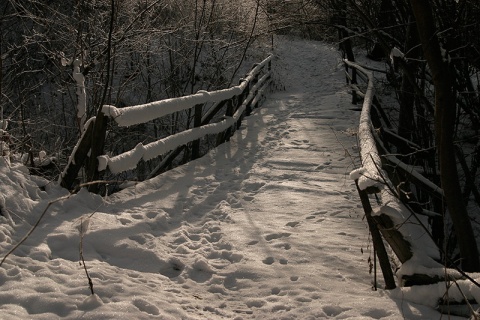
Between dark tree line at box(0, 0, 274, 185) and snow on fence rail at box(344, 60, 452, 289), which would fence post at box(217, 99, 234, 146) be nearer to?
dark tree line at box(0, 0, 274, 185)

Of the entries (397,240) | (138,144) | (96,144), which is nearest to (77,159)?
(96,144)

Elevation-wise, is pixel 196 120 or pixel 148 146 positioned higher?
pixel 196 120

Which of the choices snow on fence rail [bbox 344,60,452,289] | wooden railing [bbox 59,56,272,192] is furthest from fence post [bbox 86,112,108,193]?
snow on fence rail [bbox 344,60,452,289]

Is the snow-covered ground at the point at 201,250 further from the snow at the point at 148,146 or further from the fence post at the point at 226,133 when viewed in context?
the fence post at the point at 226,133

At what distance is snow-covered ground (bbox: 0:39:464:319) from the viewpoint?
3.33 metres

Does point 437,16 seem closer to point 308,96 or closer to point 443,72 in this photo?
point 443,72

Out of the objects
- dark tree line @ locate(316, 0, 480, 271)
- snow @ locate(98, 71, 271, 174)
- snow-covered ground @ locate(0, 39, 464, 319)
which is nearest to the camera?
snow-covered ground @ locate(0, 39, 464, 319)

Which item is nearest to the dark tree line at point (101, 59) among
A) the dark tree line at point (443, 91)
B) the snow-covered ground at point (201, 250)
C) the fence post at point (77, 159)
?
the fence post at point (77, 159)

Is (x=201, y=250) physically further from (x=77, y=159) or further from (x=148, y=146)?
(x=148, y=146)

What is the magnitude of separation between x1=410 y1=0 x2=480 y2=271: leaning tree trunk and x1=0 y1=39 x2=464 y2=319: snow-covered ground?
84 centimetres

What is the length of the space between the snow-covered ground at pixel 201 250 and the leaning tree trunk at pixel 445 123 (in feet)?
2.75

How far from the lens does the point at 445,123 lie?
392cm

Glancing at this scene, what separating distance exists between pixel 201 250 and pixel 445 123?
239 centimetres

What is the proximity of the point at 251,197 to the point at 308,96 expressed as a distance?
34.3ft
